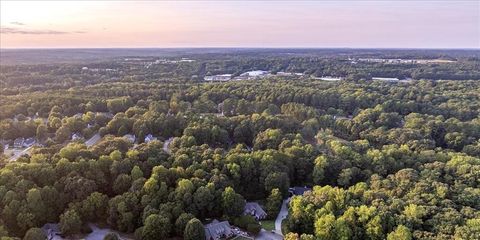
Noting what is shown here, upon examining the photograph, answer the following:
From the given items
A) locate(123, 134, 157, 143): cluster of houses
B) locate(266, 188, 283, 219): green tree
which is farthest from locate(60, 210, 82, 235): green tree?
locate(123, 134, 157, 143): cluster of houses

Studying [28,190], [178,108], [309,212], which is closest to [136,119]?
[178,108]

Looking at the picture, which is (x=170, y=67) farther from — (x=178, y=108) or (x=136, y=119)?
(x=136, y=119)

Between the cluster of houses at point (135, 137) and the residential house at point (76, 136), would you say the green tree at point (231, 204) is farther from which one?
the residential house at point (76, 136)

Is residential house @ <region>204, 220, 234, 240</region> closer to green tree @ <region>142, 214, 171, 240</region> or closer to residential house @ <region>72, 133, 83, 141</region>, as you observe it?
green tree @ <region>142, 214, 171, 240</region>

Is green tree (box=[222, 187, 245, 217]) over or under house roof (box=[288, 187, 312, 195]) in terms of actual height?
over

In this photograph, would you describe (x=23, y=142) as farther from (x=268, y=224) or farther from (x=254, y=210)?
(x=268, y=224)

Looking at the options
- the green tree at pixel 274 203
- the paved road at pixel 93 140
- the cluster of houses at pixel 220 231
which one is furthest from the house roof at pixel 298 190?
the paved road at pixel 93 140
